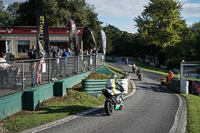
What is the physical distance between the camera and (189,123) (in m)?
8.95

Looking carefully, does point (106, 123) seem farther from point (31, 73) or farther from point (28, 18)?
point (28, 18)

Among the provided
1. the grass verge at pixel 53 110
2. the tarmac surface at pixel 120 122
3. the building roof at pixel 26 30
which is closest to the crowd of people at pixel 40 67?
the grass verge at pixel 53 110

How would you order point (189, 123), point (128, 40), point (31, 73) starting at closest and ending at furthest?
point (189, 123) < point (31, 73) < point (128, 40)

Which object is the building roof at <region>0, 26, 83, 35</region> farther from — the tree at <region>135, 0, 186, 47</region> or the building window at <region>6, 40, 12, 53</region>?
the tree at <region>135, 0, 186, 47</region>

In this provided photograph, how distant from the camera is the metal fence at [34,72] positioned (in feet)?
27.8

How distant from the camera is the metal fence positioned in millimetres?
8461

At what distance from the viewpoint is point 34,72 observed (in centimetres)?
998

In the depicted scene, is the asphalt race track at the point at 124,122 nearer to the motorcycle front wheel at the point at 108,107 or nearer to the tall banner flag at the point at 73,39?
the motorcycle front wheel at the point at 108,107

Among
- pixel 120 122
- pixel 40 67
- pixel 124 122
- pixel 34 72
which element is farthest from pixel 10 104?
pixel 124 122

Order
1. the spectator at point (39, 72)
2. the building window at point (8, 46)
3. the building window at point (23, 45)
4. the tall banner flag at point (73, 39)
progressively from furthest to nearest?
the building window at point (23, 45) → the building window at point (8, 46) → the tall banner flag at point (73, 39) → the spectator at point (39, 72)

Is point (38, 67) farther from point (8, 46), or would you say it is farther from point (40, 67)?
point (8, 46)

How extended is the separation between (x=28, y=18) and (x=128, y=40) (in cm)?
5529

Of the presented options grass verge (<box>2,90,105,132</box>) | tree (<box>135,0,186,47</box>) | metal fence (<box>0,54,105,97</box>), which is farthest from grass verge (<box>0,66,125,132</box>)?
tree (<box>135,0,186,47</box>)

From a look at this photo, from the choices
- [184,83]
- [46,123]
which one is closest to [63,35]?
[184,83]
